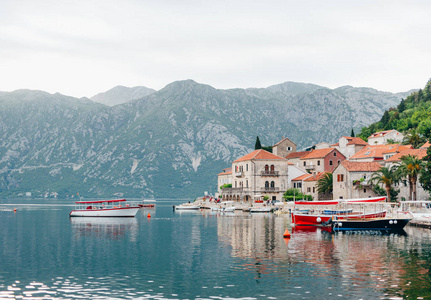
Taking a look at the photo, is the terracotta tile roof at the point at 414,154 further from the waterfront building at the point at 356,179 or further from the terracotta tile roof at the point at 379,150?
the terracotta tile roof at the point at 379,150

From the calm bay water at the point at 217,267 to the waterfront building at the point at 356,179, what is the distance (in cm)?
4188

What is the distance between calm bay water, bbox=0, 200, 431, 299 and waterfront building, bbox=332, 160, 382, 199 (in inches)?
1649

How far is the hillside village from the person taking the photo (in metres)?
107

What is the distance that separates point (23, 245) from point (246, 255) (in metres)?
27.0

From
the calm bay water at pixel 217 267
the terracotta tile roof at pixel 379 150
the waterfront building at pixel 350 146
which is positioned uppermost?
the waterfront building at pixel 350 146

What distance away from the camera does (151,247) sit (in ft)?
177

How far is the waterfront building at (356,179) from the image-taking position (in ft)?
349

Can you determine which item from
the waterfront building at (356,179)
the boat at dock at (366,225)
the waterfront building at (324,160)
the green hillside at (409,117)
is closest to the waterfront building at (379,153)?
the waterfront building at (356,179)

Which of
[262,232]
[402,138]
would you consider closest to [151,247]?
[262,232]

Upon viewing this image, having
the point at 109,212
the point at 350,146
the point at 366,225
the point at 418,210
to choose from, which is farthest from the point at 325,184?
the point at 109,212

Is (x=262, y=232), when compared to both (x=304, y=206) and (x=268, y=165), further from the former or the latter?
(x=268, y=165)

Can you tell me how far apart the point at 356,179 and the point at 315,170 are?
36658mm

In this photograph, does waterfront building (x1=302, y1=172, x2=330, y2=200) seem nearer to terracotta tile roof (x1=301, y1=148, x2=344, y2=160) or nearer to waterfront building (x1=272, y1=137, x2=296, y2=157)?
terracotta tile roof (x1=301, y1=148, x2=344, y2=160)

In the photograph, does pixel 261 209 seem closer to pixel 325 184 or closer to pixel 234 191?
pixel 325 184
